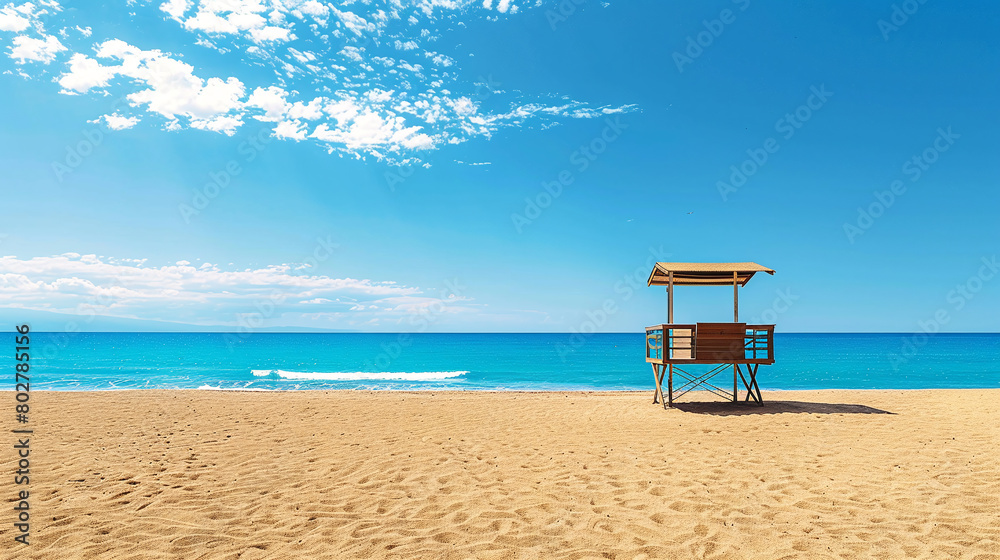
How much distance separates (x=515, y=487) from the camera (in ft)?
21.9

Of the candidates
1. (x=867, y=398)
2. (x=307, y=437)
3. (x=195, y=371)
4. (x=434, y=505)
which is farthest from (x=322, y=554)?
(x=195, y=371)

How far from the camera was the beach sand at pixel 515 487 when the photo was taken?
16.1 feet

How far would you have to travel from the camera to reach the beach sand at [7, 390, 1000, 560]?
16.1 feet

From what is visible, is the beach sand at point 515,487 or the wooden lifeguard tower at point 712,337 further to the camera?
the wooden lifeguard tower at point 712,337

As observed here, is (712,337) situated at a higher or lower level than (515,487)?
higher

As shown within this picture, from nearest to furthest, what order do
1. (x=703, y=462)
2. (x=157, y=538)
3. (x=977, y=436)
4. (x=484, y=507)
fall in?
(x=157, y=538), (x=484, y=507), (x=703, y=462), (x=977, y=436)

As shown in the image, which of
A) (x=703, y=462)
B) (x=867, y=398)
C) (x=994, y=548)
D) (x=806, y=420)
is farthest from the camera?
(x=867, y=398)

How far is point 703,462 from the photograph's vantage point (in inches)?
307

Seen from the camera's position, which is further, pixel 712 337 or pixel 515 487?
pixel 712 337

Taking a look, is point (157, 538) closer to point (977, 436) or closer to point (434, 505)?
point (434, 505)

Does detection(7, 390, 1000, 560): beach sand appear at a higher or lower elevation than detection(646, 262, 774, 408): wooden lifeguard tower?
lower

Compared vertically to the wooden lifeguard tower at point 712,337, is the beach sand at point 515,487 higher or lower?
lower

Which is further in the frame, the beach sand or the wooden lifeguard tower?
the wooden lifeguard tower

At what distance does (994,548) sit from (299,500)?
7099mm
